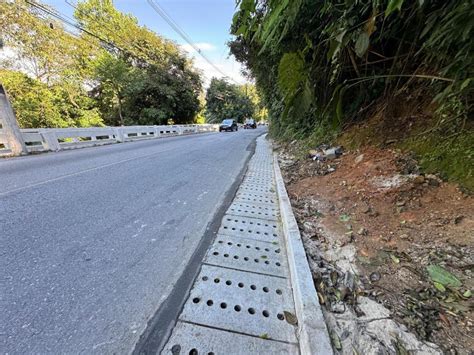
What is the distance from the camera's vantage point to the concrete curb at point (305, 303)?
979mm

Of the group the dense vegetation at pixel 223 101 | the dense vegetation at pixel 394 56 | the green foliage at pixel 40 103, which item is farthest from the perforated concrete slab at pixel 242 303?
the dense vegetation at pixel 223 101

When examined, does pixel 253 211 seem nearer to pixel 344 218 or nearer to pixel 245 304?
pixel 344 218

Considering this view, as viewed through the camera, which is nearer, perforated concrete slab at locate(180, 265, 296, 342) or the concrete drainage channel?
the concrete drainage channel

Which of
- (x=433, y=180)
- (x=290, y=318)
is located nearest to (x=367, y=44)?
(x=433, y=180)

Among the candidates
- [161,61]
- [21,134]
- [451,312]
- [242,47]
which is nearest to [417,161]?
[451,312]

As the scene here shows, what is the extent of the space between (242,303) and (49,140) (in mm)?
9344

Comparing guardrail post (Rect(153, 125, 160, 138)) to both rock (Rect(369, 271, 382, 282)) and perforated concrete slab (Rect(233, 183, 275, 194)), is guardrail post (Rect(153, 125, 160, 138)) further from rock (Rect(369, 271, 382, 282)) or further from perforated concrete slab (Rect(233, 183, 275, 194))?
rock (Rect(369, 271, 382, 282))

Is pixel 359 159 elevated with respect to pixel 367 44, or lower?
lower

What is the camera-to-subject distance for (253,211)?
266 cm

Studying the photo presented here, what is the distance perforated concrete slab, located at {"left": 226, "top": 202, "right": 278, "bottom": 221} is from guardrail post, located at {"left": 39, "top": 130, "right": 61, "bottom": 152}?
818 cm

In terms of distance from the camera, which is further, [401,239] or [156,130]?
[156,130]

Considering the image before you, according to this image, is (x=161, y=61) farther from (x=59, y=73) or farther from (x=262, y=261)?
(x=262, y=261)

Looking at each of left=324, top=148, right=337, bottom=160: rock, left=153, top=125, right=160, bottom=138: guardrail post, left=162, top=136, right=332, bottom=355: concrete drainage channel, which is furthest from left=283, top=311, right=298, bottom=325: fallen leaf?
left=153, top=125, right=160, bottom=138: guardrail post

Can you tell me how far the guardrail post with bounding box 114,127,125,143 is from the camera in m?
11.2
